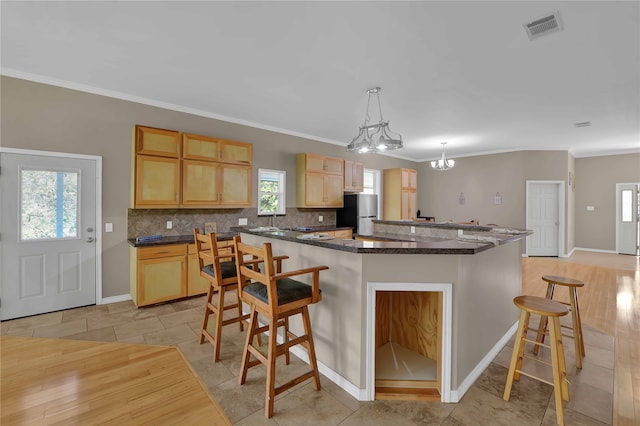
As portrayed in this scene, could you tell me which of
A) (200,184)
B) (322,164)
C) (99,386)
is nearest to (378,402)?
(99,386)

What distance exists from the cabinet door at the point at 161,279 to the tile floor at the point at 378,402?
646mm

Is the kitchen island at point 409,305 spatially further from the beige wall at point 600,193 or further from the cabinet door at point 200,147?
the beige wall at point 600,193

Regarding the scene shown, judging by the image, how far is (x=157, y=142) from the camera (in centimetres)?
393

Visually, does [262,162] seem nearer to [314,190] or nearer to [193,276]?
[314,190]

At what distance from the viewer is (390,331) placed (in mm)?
2656

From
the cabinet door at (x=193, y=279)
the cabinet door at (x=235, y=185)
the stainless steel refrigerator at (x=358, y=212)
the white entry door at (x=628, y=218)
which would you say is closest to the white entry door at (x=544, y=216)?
the white entry door at (x=628, y=218)

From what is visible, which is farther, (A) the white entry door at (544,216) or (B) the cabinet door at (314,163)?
(A) the white entry door at (544,216)

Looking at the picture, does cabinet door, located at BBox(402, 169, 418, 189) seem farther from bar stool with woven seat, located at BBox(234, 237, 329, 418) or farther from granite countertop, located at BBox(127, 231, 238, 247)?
bar stool with woven seat, located at BBox(234, 237, 329, 418)

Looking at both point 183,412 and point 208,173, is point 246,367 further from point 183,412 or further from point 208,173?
point 208,173

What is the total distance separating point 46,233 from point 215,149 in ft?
7.31

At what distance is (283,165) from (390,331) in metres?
3.78

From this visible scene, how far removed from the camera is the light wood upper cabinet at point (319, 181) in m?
5.65

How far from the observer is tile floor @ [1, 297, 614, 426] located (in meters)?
1.87

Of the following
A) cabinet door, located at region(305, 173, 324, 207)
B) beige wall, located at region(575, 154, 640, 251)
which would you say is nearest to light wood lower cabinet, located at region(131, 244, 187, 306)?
cabinet door, located at region(305, 173, 324, 207)
